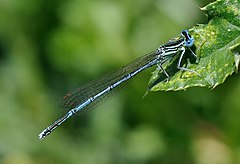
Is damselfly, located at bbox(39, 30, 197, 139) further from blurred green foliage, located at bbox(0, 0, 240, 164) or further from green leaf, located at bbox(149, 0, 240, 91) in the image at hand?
green leaf, located at bbox(149, 0, 240, 91)

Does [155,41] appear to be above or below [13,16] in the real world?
below

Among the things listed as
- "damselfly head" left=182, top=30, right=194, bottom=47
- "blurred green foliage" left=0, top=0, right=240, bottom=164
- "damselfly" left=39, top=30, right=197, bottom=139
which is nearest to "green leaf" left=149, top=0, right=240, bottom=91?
"damselfly head" left=182, top=30, right=194, bottom=47

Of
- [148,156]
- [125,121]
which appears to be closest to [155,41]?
[125,121]

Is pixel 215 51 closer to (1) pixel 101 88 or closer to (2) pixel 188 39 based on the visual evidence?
(2) pixel 188 39

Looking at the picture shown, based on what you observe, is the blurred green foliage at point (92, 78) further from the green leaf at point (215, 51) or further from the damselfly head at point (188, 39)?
the green leaf at point (215, 51)

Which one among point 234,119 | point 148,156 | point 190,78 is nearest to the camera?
point 190,78

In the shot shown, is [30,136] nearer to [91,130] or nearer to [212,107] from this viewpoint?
[91,130]
